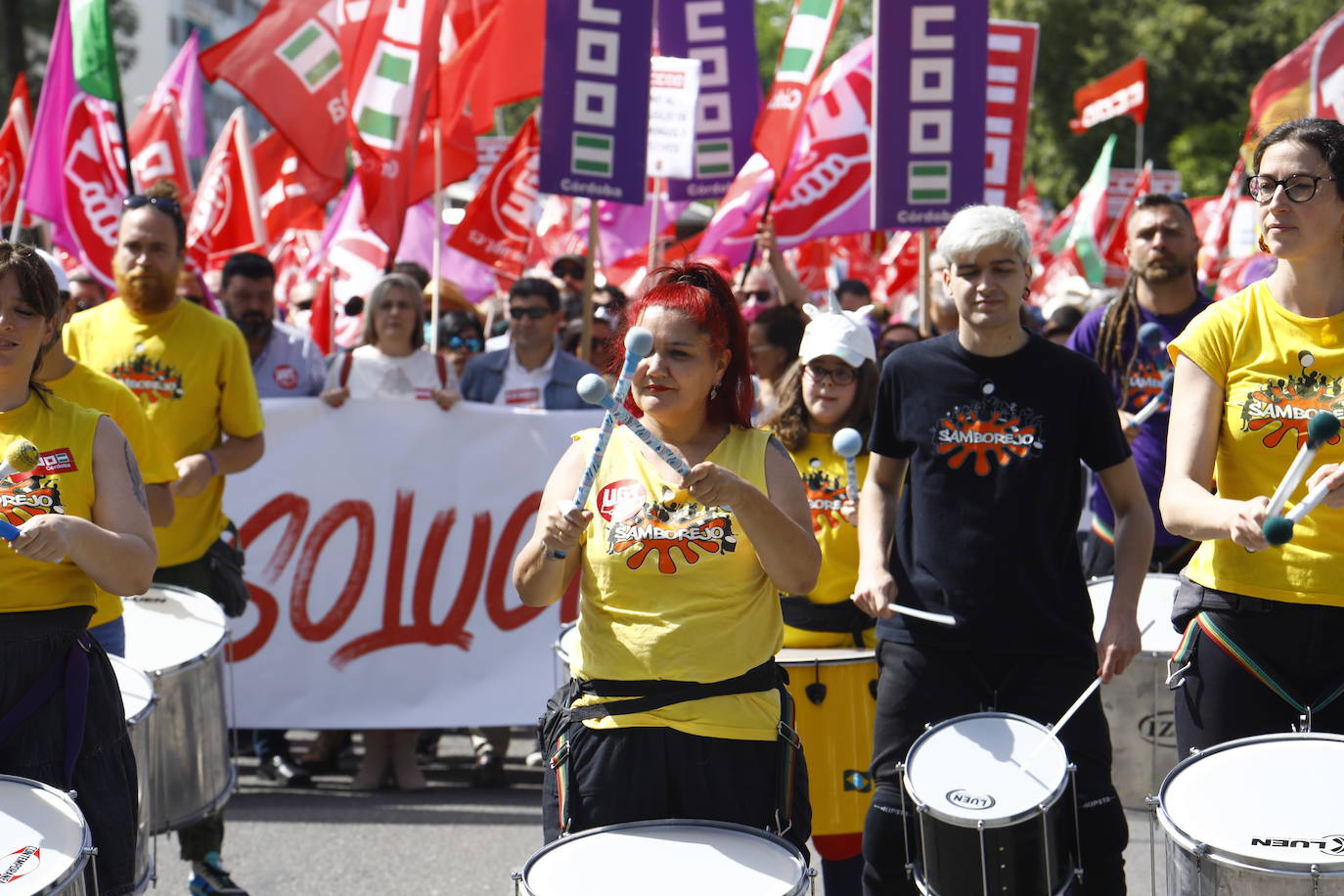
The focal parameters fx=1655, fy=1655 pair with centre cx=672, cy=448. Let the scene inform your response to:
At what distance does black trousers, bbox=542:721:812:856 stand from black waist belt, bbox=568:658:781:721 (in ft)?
0.15

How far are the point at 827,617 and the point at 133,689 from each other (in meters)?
2.11

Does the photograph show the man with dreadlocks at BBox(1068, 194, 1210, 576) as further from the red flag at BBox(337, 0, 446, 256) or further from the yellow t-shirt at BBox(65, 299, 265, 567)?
the red flag at BBox(337, 0, 446, 256)

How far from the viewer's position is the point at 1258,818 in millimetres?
3123

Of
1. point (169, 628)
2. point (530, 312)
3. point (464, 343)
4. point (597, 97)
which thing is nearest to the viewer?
point (169, 628)

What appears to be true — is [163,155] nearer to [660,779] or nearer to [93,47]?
[93,47]

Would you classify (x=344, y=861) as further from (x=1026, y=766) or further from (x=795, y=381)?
(x=1026, y=766)

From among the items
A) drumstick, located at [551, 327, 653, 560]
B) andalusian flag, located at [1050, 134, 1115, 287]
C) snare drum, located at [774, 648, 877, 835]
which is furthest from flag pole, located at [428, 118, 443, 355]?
andalusian flag, located at [1050, 134, 1115, 287]

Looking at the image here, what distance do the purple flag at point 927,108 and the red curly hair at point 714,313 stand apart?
416 centimetres

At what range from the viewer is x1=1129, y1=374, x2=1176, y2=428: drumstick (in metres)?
5.54

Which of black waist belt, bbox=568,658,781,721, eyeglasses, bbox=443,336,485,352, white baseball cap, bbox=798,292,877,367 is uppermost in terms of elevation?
white baseball cap, bbox=798,292,877,367

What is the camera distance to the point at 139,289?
217 inches

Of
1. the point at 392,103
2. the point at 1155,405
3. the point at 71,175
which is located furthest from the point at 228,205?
the point at 1155,405

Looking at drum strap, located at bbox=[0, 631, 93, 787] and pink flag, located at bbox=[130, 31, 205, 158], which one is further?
pink flag, located at bbox=[130, 31, 205, 158]

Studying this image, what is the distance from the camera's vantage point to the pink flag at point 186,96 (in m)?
12.9
